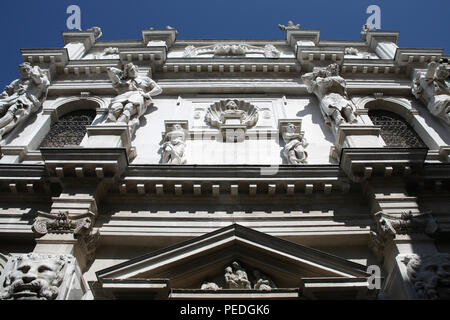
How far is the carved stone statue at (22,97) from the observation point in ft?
39.6

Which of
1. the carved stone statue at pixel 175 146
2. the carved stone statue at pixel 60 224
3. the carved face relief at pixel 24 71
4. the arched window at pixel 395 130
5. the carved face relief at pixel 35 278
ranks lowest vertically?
the carved face relief at pixel 35 278

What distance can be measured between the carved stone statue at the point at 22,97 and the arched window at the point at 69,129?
934 mm

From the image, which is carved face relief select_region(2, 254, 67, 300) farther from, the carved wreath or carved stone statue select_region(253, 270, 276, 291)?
the carved wreath

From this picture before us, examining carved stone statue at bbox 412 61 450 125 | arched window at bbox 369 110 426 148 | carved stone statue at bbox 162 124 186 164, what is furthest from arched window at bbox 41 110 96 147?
carved stone statue at bbox 412 61 450 125

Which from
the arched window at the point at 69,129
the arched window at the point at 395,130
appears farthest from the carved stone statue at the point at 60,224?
the arched window at the point at 395,130

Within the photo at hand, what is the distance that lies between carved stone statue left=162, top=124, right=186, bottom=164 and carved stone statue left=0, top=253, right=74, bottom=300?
13.6 ft

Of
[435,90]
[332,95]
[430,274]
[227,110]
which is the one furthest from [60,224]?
[435,90]

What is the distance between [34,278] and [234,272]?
3687 millimetres

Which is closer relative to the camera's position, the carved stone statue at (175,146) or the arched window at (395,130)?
the carved stone statue at (175,146)

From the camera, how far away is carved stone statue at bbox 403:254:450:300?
21.2 ft

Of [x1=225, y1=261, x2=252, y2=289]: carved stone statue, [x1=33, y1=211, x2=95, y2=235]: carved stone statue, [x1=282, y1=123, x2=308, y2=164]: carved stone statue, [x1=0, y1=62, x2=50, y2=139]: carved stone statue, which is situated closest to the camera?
[x1=225, y1=261, x2=252, y2=289]: carved stone statue

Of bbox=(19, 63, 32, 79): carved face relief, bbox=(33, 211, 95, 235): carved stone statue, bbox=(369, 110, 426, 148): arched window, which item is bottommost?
bbox=(33, 211, 95, 235): carved stone statue

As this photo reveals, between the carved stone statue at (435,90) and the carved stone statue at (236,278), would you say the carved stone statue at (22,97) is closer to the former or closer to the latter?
the carved stone statue at (236,278)
